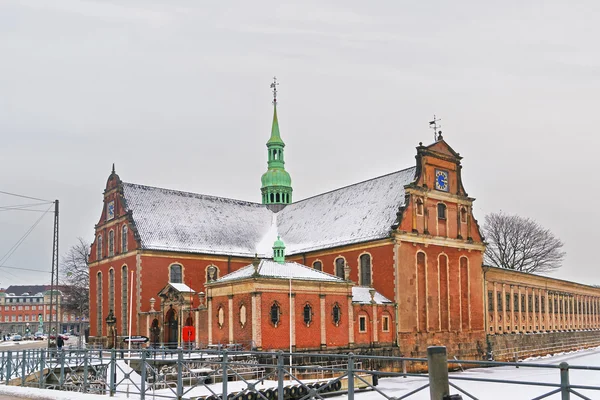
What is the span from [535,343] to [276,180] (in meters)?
28.8

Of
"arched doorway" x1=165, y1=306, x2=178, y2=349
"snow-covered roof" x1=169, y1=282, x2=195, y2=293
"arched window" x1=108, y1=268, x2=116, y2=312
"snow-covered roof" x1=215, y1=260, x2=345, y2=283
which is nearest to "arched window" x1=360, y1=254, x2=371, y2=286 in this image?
"snow-covered roof" x1=215, y1=260, x2=345, y2=283

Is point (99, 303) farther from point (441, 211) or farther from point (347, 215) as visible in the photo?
point (441, 211)

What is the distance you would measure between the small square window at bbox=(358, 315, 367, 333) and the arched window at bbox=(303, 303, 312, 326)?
14.0 feet

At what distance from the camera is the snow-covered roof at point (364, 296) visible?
1740 inches

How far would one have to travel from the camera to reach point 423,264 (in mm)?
48312

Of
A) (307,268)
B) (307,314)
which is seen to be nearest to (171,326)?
(307,268)

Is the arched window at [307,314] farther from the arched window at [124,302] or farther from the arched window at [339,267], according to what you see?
the arched window at [124,302]

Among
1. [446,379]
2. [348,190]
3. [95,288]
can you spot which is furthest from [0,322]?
[446,379]

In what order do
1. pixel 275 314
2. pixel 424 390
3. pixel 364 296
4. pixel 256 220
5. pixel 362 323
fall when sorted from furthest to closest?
pixel 256 220 → pixel 364 296 → pixel 362 323 → pixel 275 314 → pixel 424 390

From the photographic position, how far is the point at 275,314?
3947cm

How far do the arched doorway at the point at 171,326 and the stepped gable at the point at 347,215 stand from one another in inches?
485

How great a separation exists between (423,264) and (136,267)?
68.6ft

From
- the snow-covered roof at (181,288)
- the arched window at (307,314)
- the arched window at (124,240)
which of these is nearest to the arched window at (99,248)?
the arched window at (124,240)

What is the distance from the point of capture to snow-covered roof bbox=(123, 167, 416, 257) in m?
50.0
